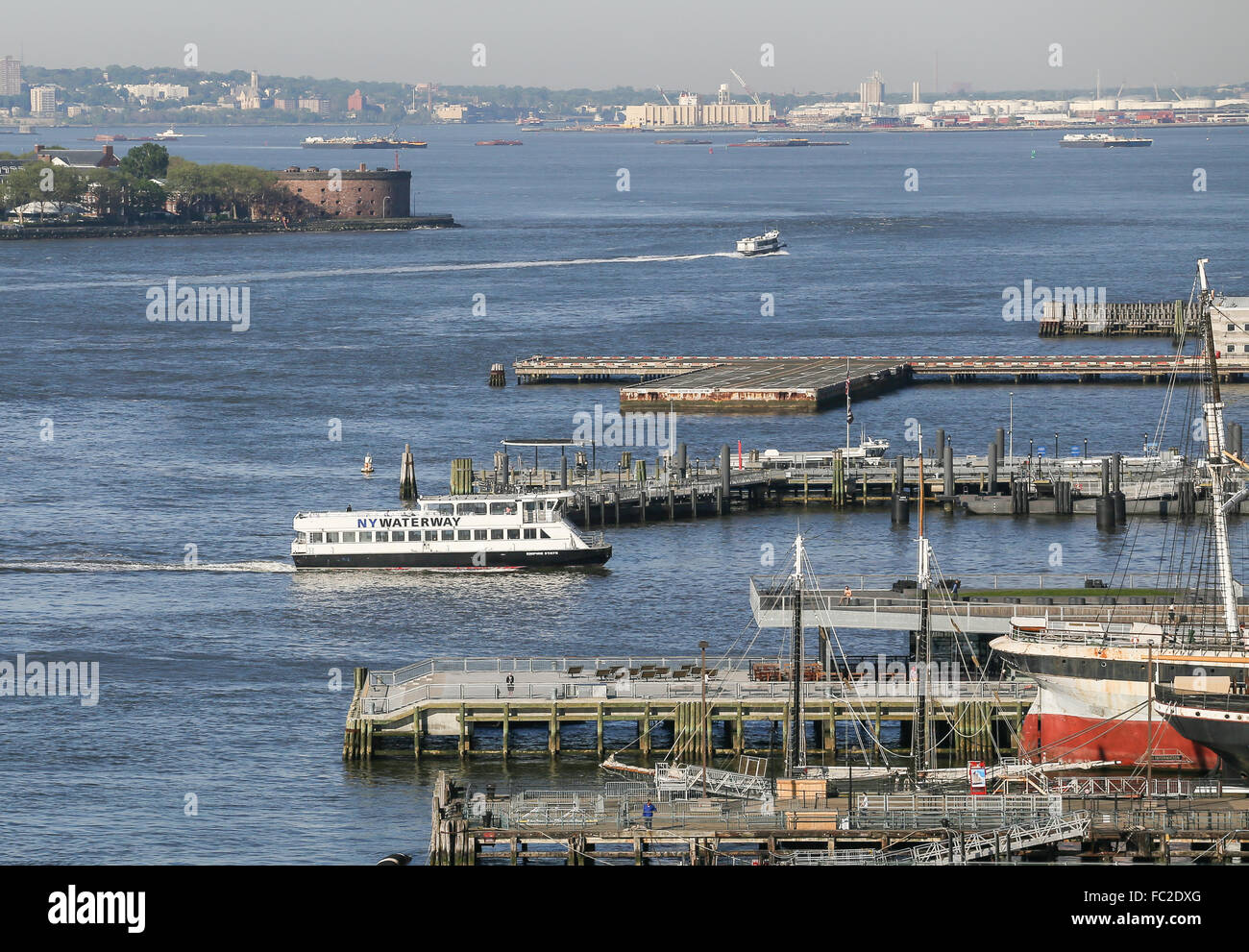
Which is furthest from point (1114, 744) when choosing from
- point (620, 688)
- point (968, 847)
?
point (620, 688)

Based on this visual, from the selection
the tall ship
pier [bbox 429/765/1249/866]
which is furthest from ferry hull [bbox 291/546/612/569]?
pier [bbox 429/765/1249/866]

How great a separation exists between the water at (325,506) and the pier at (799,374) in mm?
1931

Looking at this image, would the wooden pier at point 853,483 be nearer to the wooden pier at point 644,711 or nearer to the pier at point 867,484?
the pier at point 867,484

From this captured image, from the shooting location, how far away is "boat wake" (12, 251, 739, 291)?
17275 cm

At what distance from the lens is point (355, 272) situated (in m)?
183

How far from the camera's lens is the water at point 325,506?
4500 cm

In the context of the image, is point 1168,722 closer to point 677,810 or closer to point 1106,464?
point 677,810

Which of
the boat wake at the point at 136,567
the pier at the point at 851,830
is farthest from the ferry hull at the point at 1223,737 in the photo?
the boat wake at the point at 136,567

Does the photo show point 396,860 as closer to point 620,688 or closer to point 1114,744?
point 620,688

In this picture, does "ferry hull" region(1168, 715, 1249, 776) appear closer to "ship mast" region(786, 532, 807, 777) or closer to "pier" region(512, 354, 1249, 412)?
"ship mast" region(786, 532, 807, 777)

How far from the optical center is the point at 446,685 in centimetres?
4741

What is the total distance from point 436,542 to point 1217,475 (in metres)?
30.3
